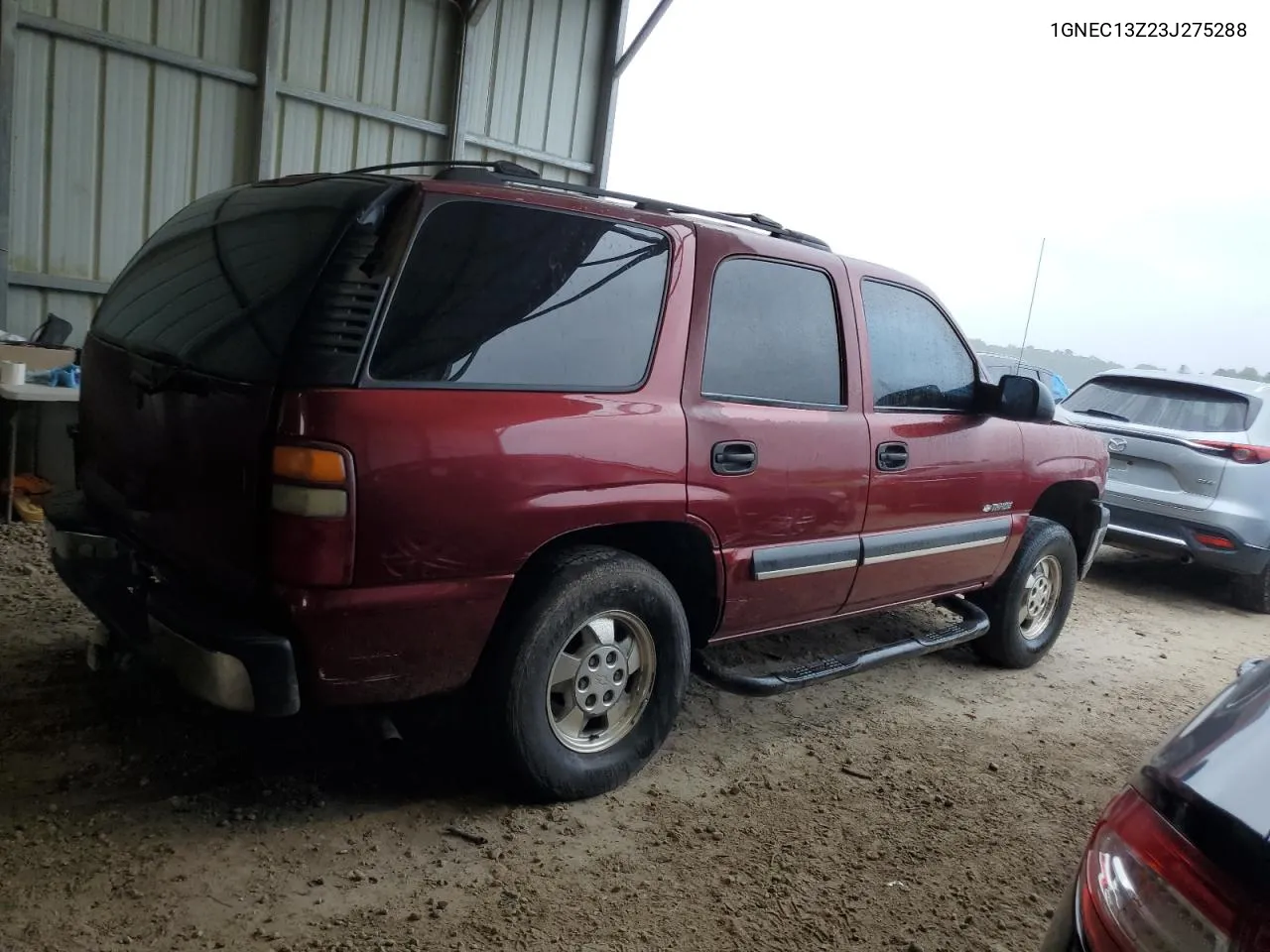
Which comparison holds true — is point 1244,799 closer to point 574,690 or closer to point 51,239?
point 574,690

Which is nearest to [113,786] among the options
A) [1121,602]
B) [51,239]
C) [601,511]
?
[601,511]

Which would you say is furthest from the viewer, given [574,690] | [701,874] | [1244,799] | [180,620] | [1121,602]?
[1121,602]

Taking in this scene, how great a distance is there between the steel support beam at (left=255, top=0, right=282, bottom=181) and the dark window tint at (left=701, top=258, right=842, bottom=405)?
17.6ft

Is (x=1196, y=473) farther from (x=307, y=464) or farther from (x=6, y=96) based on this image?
(x=6, y=96)

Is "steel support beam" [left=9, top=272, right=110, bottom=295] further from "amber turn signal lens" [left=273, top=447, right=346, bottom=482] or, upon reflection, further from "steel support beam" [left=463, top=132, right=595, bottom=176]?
"amber turn signal lens" [left=273, top=447, right=346, bottom=482]

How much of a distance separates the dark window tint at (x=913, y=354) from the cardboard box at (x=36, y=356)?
475 cm

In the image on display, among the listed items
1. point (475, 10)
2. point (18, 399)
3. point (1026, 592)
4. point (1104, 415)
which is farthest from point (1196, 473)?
point (18, 399)

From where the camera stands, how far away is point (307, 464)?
7.86ft

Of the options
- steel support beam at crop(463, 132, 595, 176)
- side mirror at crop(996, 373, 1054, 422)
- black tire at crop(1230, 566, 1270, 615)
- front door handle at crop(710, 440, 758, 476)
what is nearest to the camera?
front door handle at crop(710, 440, 758, 476)

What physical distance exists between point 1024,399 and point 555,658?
2.45 metres

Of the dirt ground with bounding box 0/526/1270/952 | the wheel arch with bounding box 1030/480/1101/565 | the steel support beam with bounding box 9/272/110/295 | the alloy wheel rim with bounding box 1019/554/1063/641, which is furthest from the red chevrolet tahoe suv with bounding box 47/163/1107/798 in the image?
the steel support beam with bounding box 9/272/110/295

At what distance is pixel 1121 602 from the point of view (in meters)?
6.86

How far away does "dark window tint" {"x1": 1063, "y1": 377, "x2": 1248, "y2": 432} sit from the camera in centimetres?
685

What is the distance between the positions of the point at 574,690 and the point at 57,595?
2716 millimetres
